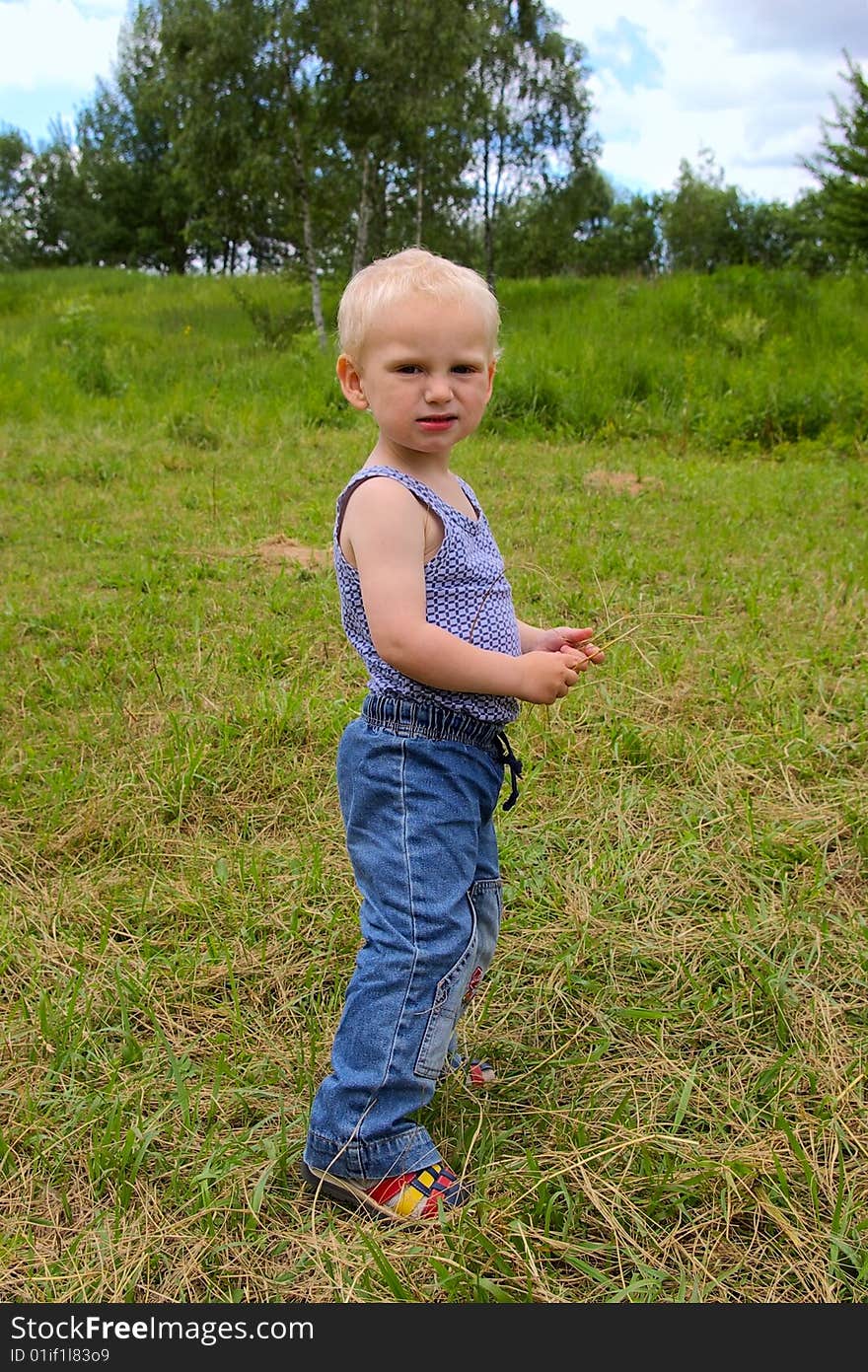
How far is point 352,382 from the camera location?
5.59 feet

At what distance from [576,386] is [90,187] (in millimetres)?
28262

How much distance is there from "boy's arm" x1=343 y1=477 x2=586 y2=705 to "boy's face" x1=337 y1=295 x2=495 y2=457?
108 mm

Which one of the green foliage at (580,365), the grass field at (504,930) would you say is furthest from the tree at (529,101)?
the grass field at (504,930)

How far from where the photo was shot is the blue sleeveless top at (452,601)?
5.45 ft

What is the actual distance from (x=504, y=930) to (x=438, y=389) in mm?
1367

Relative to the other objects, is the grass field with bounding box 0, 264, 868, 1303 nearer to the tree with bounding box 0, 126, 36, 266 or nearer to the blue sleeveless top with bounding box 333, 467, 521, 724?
the blue sleeveless top with bounding box 333, 467, 521, 724

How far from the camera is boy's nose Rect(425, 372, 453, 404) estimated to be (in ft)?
5.18

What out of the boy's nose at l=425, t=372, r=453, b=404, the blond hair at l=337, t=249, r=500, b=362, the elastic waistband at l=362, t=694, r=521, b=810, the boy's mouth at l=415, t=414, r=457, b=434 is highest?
the blond hair at l=337, t=249, r=500, b=362

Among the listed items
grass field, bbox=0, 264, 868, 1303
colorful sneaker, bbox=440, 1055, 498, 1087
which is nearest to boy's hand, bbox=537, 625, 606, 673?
grass field, bbox=0, 264, 868, 1303

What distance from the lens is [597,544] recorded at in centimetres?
504

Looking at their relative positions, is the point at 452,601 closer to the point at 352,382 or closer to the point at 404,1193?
the point at 352,382

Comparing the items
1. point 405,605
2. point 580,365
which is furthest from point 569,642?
point 580,365

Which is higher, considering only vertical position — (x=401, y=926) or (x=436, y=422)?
(x=436, y=422)

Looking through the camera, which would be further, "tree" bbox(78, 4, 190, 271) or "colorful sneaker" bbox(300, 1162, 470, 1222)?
"tree" bbox(78, 4, 190, 271)
